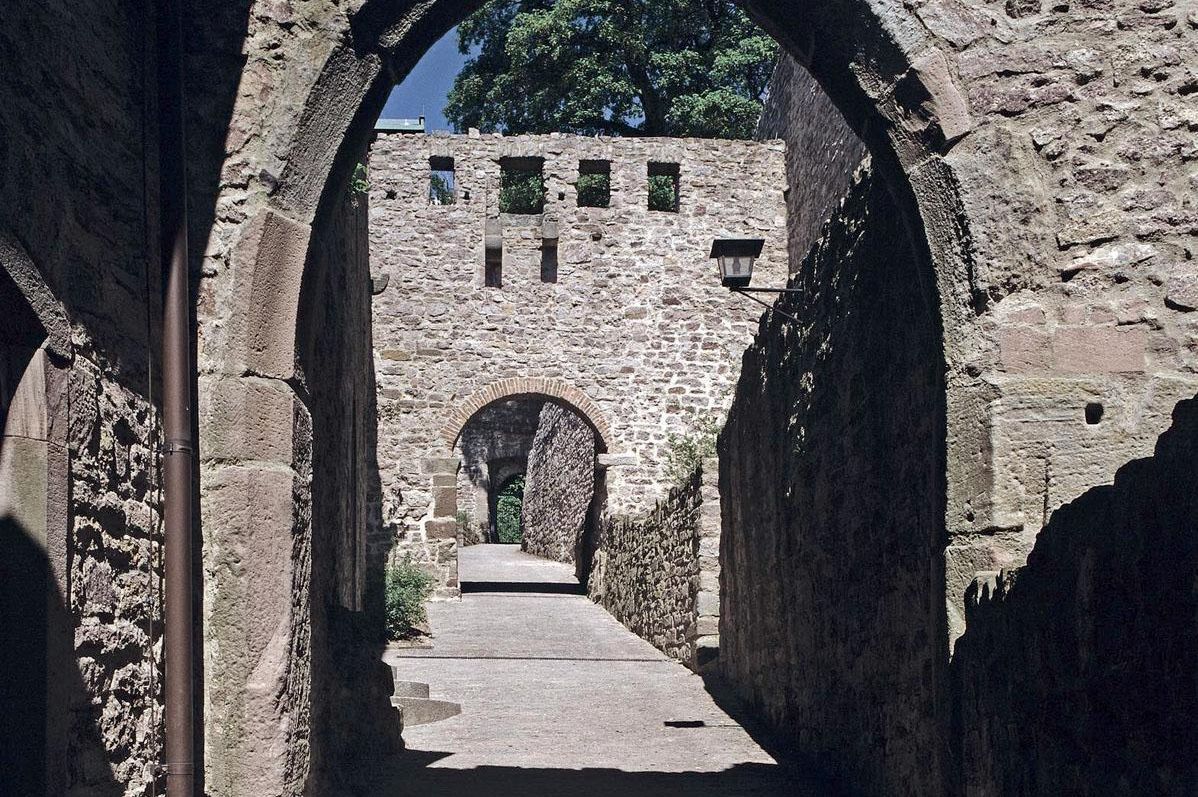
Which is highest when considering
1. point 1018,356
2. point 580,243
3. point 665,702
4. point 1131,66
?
point 580,243

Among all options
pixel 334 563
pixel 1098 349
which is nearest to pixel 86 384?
pixel 1098 349

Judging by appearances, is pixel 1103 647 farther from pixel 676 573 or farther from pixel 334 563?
pixel 676 573

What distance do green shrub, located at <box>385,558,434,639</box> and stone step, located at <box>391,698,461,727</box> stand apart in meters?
3.86

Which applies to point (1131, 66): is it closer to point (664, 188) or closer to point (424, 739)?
point (424, 739)

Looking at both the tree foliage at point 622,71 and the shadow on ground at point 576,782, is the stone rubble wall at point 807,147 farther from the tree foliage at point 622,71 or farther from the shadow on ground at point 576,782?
the shadow on ground at point 576,782

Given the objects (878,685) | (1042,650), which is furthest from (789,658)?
(1042,650)

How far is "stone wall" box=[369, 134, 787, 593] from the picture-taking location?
54.6 feet

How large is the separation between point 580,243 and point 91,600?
14.1 metres

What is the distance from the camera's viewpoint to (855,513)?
5609 millimetres

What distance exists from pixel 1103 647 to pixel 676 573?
8782 millimetres

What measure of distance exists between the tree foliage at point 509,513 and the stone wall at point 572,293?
1671 centimetres

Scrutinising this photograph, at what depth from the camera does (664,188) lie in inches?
898

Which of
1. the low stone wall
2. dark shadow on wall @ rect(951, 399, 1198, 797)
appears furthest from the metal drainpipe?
→ the low stone wall

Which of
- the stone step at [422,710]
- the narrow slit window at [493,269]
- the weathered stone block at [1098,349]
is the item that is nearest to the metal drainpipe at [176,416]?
the weathered stone block at [1098,349]
